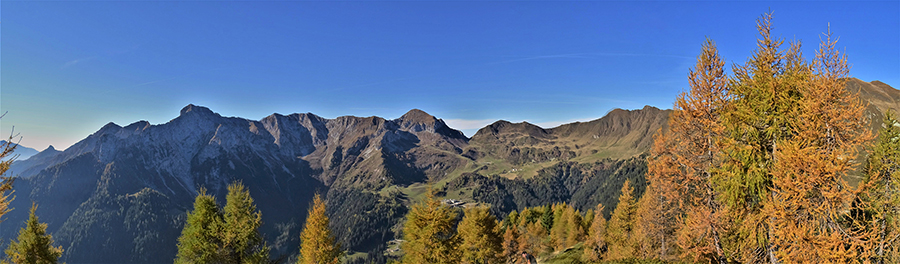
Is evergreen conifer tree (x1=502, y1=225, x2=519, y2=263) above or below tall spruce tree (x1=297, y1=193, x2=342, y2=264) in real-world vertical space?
below

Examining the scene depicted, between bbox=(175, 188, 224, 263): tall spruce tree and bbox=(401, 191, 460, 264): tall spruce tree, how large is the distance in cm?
1447

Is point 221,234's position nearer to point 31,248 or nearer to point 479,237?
point 31,248

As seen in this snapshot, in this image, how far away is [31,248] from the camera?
88.6 feet

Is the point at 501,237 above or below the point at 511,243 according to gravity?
above

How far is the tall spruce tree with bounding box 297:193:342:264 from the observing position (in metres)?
35.3

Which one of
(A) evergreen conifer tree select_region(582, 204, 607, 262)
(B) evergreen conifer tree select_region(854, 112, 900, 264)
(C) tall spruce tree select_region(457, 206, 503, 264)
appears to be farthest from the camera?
(A) evergreen conifer tree select_region(582, 204, 607, 262)

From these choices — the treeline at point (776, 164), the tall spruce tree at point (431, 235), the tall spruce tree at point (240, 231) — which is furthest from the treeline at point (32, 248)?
the treeline at point (776, 164)

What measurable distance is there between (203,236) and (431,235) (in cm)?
1753

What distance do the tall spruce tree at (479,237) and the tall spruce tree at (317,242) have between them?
15.4m

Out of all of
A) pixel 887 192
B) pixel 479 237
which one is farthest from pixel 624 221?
pixel 887 192

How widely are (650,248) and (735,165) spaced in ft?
88.1

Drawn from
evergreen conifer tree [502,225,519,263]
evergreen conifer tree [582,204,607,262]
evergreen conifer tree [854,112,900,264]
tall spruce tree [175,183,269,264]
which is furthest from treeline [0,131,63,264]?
evergreen conifer tree [582,204,607,262]

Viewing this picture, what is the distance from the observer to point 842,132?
16.5 metres

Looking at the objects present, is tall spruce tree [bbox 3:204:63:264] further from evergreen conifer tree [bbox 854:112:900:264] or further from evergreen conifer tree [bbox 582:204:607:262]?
evergreen conifer tree [bbox 582:204:607:262]
